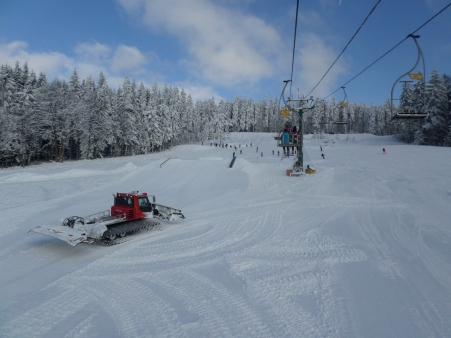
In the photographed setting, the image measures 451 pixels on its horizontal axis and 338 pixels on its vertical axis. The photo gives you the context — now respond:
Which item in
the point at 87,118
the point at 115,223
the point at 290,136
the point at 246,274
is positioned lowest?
the point at 246,274

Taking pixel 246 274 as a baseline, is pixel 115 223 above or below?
above

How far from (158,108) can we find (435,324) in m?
69.0

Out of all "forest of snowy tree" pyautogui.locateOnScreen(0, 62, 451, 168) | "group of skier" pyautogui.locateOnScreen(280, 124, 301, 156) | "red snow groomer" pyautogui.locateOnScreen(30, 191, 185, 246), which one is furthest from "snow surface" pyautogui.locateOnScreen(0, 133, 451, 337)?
"forest of snowy tree" pyautogui.locateOnScreen(0, 62, 451, 168)

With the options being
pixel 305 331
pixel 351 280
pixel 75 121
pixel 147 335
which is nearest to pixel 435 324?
pixel 351 280

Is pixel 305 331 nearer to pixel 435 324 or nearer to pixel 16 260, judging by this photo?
pixel 435 324

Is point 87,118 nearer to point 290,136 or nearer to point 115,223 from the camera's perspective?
point 290,136

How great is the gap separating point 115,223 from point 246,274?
19.0 ft

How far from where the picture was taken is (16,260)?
7.59 meters

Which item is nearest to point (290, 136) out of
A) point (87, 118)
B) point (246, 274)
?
point (246, 274)

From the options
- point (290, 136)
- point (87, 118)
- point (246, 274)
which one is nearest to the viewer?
point (246, 274)

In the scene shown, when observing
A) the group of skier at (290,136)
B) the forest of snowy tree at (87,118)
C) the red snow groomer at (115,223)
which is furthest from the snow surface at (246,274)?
the forest of snowy tree at (87,118)

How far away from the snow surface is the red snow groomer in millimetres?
418

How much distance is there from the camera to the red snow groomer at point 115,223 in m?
8.25

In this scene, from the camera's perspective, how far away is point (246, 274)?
652cm
